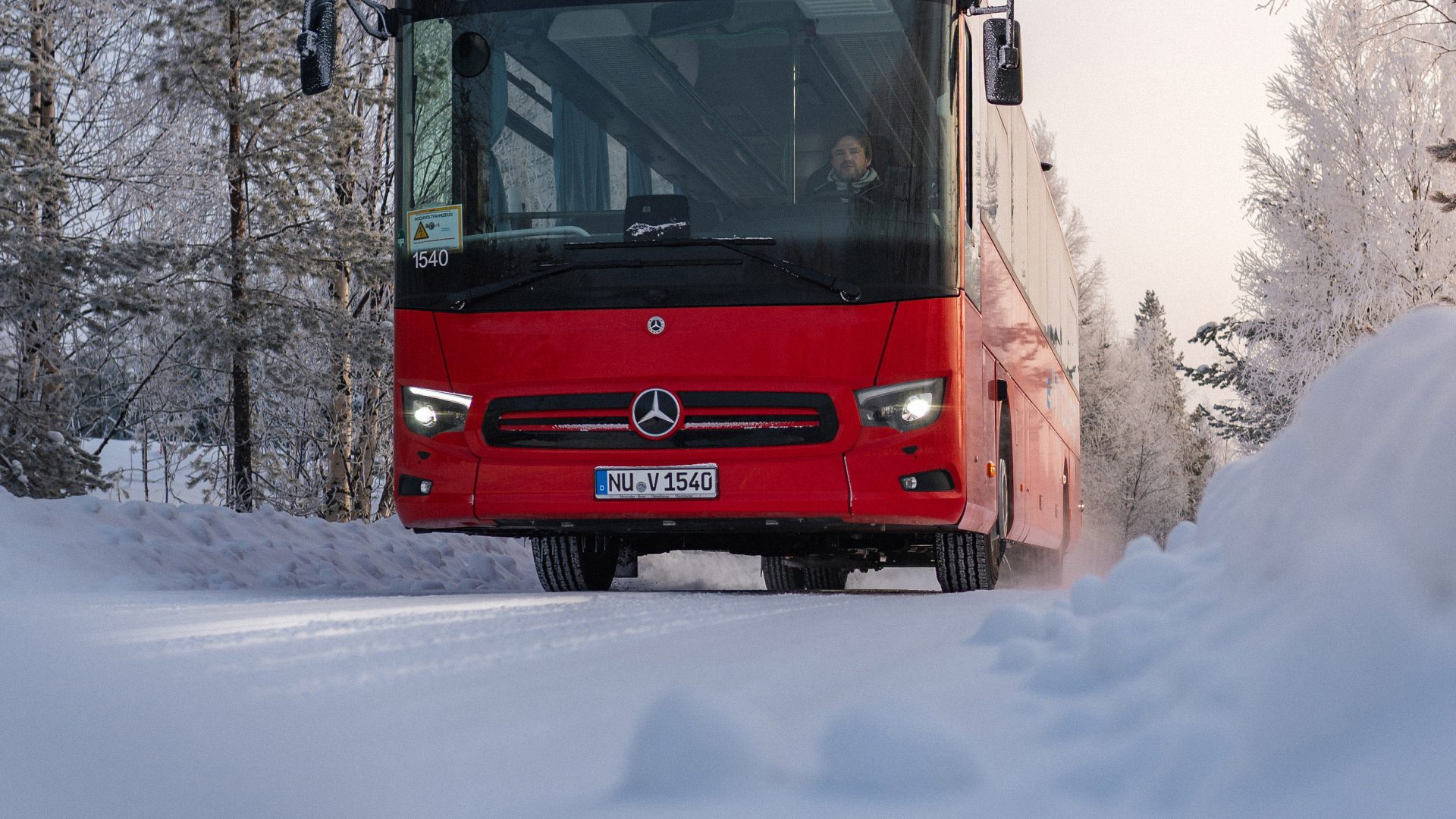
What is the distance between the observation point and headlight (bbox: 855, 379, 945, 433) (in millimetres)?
7426

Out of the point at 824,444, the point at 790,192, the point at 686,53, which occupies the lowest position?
the point at 824,444

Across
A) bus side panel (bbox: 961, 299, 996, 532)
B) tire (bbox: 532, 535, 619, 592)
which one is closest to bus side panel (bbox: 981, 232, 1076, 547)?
bus side panel (bbox: 961, 299, 996, 532)

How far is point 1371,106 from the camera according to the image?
26.6 meters

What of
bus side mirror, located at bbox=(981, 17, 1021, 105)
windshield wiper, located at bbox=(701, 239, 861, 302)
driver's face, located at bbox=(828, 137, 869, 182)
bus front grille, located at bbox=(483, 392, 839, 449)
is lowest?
bus front grille, located at bbox=(483, 392, 839, 449)

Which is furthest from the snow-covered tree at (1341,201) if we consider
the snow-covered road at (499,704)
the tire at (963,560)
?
the snow-covered road at (499,704)

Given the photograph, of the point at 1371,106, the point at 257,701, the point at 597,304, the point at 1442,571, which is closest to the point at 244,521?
the point at 597,304

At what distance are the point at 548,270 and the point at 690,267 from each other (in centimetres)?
73

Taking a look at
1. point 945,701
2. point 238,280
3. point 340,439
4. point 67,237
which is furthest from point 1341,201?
point 945,701

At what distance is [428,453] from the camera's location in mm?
7879

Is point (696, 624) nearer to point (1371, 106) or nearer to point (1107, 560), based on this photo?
point (1371, 106)

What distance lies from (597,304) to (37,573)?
3.55 m

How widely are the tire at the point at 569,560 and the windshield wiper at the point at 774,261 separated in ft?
7.19

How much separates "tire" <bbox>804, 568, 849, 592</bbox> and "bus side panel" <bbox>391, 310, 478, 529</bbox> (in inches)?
175

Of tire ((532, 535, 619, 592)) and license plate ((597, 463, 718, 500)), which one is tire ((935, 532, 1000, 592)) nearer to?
license plate ((597, 463, 718, 500))
